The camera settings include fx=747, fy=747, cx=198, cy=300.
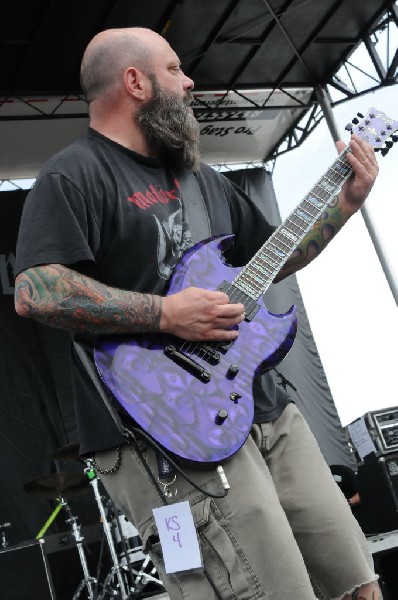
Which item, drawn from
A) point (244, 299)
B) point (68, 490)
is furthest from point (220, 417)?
point (68, 490)

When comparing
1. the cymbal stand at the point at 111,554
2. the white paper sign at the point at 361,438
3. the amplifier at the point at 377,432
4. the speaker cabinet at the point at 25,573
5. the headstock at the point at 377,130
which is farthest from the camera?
the cymbal stand at the point at 111,554

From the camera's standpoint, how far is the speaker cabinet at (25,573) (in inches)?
194

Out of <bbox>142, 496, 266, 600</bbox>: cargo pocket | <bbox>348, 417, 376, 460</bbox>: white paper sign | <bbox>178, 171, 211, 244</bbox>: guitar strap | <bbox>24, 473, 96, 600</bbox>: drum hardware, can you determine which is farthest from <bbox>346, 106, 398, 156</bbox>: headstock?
<bbox>24, 473, 96, 600</bbox>: drum hardware

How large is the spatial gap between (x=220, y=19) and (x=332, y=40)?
4.32 feet

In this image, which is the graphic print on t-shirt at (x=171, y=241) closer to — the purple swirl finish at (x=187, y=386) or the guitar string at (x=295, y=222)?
the purple swirl finish at (x=187, y=386)

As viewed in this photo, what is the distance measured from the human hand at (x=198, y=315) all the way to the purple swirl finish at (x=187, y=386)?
4cm

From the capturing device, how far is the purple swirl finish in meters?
1.62

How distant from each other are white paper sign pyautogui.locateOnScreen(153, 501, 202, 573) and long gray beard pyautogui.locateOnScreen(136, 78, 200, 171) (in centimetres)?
95

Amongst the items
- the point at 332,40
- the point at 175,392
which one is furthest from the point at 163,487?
the point at 332,40

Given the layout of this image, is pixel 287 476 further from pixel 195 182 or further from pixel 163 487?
pixel 195 182

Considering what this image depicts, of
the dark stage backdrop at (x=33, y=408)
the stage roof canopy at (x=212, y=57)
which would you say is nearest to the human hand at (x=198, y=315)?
the stage roof canopy at (x=212, y=57)

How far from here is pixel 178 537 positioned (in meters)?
1.56

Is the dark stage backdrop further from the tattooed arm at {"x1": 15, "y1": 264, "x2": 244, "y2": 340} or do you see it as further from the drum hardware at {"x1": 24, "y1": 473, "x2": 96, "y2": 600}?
the tattooed arm at {"x1": 15, "y1": 264, "x2": 244, "y2": 340}

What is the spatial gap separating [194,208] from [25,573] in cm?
388
